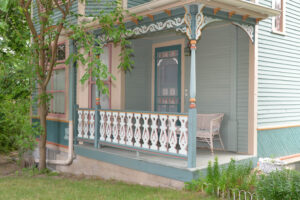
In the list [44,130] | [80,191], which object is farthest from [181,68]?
[80,191]

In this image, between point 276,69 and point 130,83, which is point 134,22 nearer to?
point 130,83

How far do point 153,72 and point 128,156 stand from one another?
3.11 m

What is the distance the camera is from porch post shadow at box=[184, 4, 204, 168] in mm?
5855

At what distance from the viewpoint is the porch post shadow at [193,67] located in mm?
5855

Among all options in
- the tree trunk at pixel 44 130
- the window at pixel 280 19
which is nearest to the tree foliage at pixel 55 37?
the tree trunk at pixel 44 130

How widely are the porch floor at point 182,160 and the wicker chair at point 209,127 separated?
0.25 metres

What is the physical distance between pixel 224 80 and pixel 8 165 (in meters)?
7.29

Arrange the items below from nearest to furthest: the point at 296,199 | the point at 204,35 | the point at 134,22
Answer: the point at 296,199
the point at 134,22
the point at 204,35

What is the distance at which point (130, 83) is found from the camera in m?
9.27

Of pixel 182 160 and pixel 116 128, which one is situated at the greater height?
pixel 116 128

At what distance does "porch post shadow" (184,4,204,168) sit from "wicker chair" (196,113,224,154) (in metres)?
1.51

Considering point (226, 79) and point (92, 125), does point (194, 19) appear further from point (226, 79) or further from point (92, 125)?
point (92, 125)

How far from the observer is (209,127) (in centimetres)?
802

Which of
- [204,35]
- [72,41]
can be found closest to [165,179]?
[204,35]
